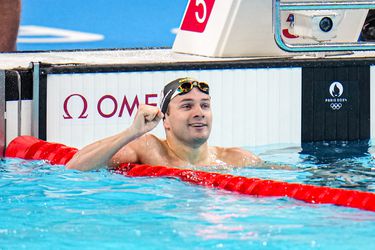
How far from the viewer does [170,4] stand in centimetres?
1147

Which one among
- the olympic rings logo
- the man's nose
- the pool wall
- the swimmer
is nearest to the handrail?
the pool wall

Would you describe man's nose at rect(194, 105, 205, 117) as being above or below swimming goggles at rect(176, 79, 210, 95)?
below

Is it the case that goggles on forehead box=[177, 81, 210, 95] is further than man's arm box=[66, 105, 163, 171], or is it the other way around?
goggles on forehead box=[177, 81, 210, 95]

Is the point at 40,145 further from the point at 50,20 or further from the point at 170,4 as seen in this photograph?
the point at 170,4

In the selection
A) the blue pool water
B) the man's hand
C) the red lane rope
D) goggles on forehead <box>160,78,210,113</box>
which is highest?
goggles on forehead <box>160,78,210,113</box>

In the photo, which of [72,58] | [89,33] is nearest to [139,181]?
[72,58]

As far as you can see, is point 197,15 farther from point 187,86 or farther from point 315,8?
point 187,86

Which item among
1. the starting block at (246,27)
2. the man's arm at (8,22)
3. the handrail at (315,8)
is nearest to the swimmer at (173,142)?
the handrail at (315,8)

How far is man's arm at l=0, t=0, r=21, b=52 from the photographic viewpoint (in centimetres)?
728

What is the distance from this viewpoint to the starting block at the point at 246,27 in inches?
267

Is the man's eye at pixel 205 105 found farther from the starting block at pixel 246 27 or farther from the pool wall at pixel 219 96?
the starting block at pixel 246 27

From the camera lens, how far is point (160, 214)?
15.2 ft

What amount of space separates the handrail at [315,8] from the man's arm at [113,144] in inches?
60.1

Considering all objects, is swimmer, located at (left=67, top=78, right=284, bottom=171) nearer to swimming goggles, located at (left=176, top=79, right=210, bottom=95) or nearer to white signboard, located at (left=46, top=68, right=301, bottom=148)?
swimming goggles, located at (left=176, top=79, right=210, bottom=95)
